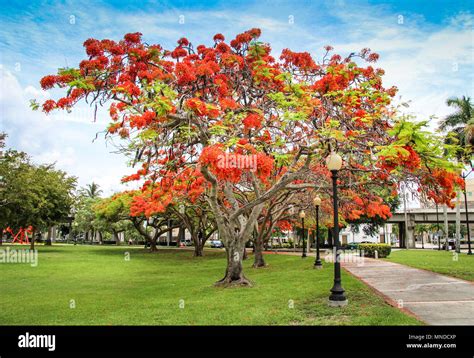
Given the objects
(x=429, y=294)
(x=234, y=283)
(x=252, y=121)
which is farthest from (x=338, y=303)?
(x=252, y=121)

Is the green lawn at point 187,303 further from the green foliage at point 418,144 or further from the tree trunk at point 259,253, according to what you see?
the tree trunk at point 259,253

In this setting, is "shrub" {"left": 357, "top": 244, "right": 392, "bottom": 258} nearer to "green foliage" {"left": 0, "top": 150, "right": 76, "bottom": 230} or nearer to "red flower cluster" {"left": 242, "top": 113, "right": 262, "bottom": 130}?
"red flower cluster" {"left": 242, "top": 113, "right": 262, "bottom": 130}

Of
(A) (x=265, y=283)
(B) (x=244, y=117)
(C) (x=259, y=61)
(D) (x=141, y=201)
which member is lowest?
(A) (x=265, y=283)

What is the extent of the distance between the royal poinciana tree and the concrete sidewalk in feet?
9.48

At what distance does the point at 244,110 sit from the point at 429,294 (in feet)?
25.9

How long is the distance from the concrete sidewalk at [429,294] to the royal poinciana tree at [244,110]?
2.89m

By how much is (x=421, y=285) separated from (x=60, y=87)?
12702 mm

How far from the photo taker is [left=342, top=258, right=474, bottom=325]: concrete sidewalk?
7.94 meters

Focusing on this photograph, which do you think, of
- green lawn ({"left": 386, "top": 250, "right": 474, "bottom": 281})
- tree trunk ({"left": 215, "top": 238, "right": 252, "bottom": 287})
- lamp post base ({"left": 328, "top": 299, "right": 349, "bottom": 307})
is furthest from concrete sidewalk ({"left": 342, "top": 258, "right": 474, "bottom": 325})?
tree trunk ({"left": 215, "top": 238, "right": 252, "bottom": 287})

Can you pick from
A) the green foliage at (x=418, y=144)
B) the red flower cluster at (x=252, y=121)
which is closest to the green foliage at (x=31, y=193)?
the red flower cluster at (x=252, y=121)
